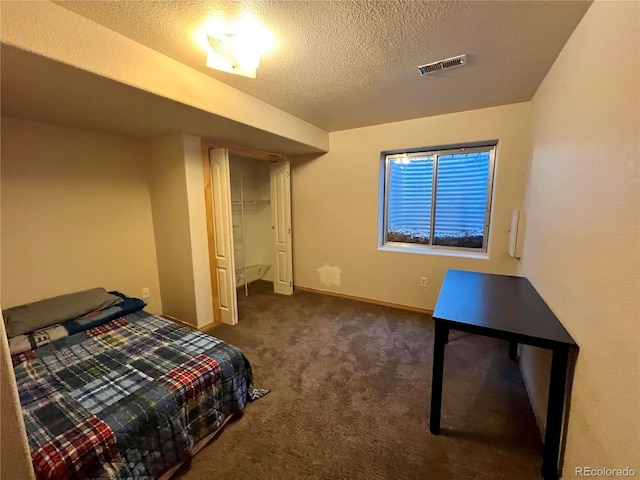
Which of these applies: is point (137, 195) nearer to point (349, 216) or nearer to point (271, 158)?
point (271, 158)

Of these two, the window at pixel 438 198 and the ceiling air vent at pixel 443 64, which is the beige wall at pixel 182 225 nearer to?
the ceiling air vent at pixel 443 64

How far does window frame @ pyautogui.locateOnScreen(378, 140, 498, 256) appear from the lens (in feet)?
10.0

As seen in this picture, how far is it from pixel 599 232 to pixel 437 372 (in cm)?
106

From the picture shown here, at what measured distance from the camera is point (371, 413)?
1826 mm

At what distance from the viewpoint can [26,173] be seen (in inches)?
91.4

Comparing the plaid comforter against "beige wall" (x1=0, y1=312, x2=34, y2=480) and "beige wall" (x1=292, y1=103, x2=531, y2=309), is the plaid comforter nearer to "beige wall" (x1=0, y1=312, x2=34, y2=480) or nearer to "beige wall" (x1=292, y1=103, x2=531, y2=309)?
"beige wall" (x1=0, y1=312, x2=34, y2=480)

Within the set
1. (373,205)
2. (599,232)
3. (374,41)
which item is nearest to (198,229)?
(373,205)

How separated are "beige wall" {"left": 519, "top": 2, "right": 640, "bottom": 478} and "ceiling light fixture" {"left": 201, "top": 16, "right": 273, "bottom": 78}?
1.63m

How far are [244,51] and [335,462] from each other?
2389 millimetres

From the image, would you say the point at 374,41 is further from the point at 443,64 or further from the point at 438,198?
the point at 438,198

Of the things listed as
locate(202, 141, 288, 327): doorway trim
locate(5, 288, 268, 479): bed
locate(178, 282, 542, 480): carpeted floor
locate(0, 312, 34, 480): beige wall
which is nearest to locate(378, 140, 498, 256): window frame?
locate(178, 282, 542, 480): carpeted floor

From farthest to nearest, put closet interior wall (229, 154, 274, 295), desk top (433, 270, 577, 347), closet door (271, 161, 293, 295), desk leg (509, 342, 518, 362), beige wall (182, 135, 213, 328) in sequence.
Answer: closet interior wall (229, 154, 274, 295), closet door (271, 161, 293, 295), beige wall (182, 135, 213, 328), desk leg (509, 342, 518, 362), desk top (433, 270, 577, 347)

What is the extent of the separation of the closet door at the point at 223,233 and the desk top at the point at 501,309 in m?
2.20

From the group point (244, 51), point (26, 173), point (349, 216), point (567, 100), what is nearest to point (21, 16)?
point (244, 51)
